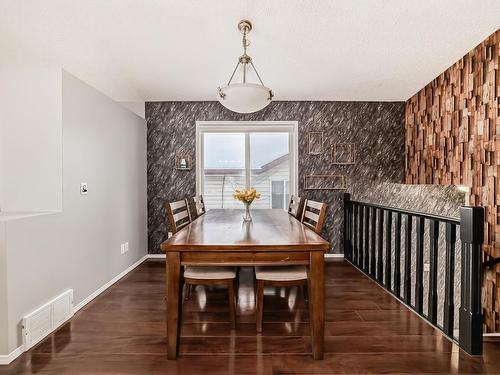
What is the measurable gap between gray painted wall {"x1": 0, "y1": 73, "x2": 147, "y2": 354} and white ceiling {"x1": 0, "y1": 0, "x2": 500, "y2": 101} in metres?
0.43

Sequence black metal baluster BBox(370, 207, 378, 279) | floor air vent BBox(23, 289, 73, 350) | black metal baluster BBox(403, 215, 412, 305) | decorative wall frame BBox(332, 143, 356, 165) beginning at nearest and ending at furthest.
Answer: floor air vent BBox(23, 289, 73, 350) < black metal baluster BBox(403, 215, 412, 305) < black metal baluster BBox(370, 207, 378, 279) < decorative wall frame BBox(332, 143, 356, 165)

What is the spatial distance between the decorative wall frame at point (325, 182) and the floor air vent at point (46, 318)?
3.16 meters

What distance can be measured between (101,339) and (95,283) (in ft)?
3.16

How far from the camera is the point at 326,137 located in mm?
4590

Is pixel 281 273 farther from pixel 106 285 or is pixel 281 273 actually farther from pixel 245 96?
pixel 106 285

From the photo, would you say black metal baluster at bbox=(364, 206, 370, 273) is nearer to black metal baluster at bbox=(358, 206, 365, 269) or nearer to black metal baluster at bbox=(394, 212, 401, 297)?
black metal baluster at bbox=(358, 206, 365, 269)

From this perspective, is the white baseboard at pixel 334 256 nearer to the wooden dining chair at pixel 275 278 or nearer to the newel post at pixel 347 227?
the newel post at pixel 347 227

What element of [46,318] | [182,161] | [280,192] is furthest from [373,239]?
[46,318]

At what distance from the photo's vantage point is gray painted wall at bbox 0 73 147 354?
2119mm

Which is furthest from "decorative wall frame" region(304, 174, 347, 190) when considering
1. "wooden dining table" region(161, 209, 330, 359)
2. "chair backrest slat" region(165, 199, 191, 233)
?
"wooden dining table" region(161, 209, 330, 359)

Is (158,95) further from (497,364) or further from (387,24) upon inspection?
(497,364)

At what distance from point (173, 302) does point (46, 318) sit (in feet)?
3.60

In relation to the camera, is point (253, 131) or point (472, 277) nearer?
point (472, 277)

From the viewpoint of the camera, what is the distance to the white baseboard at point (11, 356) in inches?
76.0
